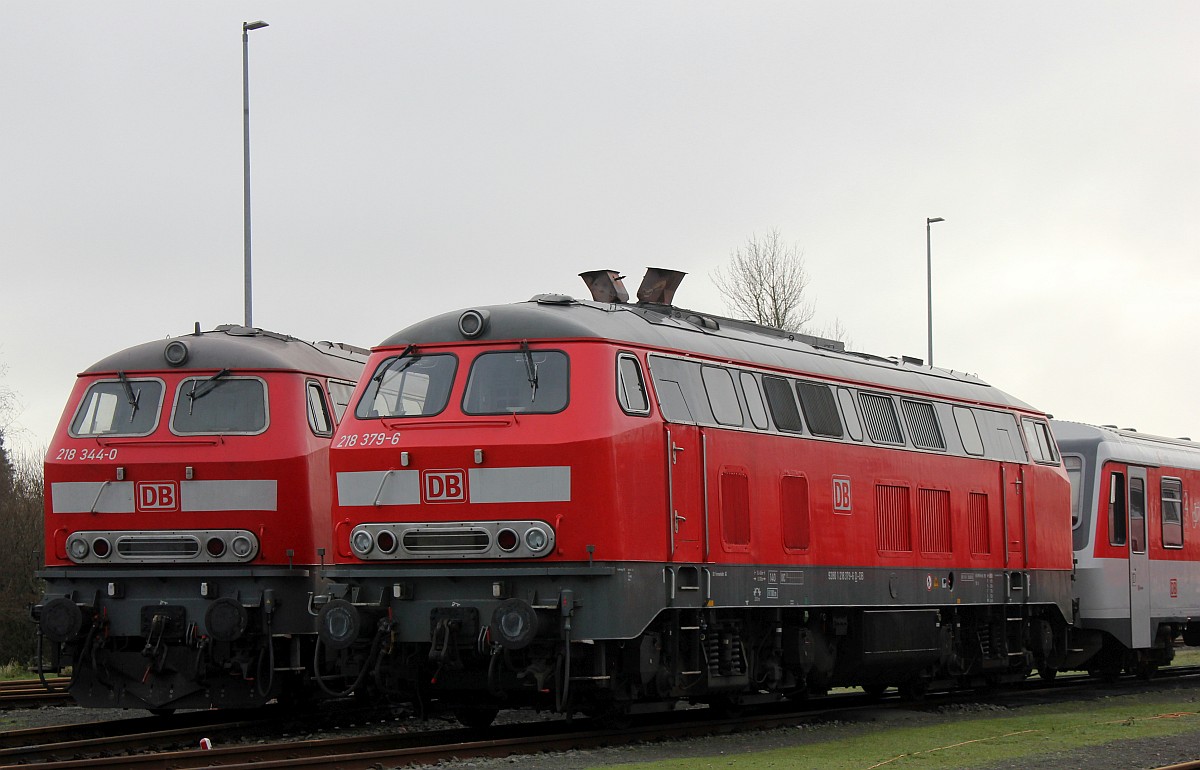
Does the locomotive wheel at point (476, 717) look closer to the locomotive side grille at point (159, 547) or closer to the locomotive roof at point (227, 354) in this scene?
the locomotive side grille at point (159, 547)

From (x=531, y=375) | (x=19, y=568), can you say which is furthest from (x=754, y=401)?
(x=19, y=568)

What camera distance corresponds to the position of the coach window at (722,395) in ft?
51.1

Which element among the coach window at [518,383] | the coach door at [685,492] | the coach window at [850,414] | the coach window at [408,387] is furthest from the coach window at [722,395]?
the coach window at [408,387]

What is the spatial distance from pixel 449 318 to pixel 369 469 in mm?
1694

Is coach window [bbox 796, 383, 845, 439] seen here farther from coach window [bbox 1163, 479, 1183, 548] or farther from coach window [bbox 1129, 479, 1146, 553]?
coach window [bbox 1163, 479, 1183, 548]

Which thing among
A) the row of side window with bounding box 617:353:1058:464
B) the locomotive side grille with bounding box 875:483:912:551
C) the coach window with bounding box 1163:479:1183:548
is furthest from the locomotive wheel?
the coach window with bounding box 1163:479:1183:548

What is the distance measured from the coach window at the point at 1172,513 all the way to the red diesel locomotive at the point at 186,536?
14588 mm

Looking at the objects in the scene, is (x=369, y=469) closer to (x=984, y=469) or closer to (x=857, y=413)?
(x=857, y=413)

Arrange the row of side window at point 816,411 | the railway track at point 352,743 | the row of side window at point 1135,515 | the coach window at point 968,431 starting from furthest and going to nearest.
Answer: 1. the row of side window at point 1135,515
2. the coach window at point 968,431
3. the row of side window at point 816,411
4. the railway track at point 352,743

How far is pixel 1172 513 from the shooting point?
82.8 ft

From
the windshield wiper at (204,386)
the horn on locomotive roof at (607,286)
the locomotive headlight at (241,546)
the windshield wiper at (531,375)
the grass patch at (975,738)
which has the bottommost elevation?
the grass patch at (975,738)

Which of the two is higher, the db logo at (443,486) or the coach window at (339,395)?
the coach window at (339,395)

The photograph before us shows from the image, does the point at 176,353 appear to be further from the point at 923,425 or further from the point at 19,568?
the point at 19,568

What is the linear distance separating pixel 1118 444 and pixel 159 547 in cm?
1516
